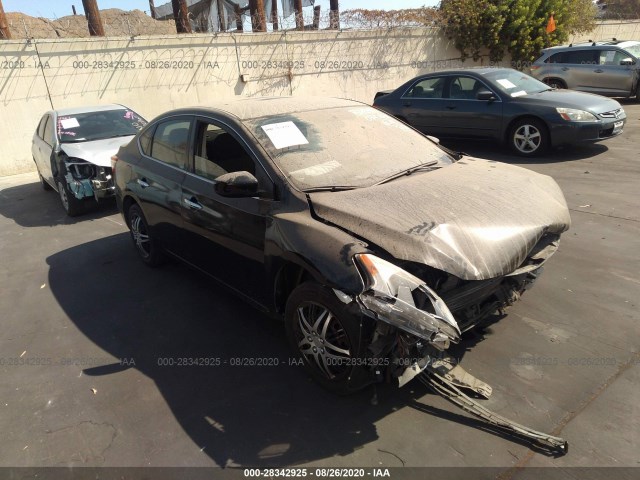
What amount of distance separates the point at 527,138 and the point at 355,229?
6.68m

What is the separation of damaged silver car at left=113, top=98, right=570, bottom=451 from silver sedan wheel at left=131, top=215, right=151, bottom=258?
0.83m

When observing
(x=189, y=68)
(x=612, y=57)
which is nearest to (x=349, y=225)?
(x=189, y=68)

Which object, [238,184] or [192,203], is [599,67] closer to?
[192,203]

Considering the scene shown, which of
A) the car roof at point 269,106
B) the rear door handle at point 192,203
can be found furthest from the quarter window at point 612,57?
the rear door handle at point 192,203

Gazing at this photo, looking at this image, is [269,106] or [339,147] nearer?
[339,147]

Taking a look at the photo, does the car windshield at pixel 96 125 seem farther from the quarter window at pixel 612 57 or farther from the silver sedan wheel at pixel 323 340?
the quarter window at pixel 612 57

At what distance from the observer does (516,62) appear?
58.1 feet

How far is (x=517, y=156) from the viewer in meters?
8.49

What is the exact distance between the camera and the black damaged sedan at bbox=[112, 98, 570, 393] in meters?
2.50

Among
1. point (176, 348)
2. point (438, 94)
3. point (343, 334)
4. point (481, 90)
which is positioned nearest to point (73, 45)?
point (438, 94)

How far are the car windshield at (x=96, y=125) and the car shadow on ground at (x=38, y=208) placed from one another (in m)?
1.12

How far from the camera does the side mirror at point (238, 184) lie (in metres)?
3.13

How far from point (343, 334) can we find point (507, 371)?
115cm

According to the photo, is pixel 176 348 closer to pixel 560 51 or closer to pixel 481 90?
pixel 481 90
